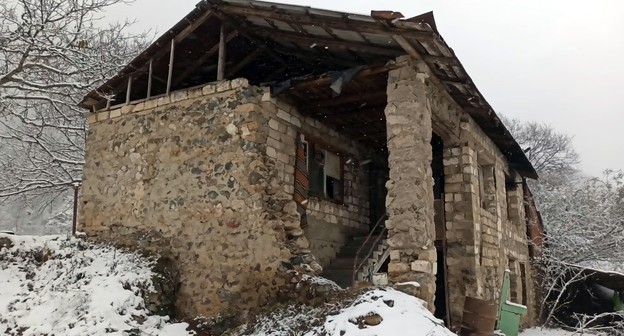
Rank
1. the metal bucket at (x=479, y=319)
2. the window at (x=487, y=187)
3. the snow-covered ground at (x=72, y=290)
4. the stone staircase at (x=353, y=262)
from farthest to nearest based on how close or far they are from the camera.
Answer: the window at (x=487, y=187)
the stone staircase at (x=353, y=262)
the metal bucket at (x=479, y=319)
the snow-covered ground at (x=72, y=290)

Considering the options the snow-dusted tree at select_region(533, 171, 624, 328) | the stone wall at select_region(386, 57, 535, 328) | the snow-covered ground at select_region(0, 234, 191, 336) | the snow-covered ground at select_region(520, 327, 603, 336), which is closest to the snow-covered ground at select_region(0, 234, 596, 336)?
the snow-covered ground at select_region(0, 234, 191, 336)

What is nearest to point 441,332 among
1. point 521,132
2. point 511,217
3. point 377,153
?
point 377,153

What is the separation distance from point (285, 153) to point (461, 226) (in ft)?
11.8

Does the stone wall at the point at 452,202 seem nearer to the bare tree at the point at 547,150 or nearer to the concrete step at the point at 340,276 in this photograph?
the concrete step at the point at 340,276

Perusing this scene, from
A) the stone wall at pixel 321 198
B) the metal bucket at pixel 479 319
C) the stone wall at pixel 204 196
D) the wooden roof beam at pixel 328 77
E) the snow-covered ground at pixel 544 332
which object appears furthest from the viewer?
the snow-covered ground at pixel 544 332

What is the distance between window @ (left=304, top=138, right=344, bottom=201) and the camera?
10.1 m

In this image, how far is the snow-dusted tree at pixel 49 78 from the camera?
38.0 feet

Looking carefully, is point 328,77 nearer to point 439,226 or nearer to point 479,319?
point 439,226

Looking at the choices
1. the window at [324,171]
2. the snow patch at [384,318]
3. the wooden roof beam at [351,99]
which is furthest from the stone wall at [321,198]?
the snow patch at [384,318]

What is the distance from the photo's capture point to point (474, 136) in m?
10.5

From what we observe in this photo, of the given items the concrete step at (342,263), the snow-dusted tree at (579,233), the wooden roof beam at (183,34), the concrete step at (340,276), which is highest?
the wooden roof beam at (183,34)

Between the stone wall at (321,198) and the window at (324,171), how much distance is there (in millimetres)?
156

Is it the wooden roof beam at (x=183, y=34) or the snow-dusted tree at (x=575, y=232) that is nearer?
the wooden roof beam at (x=183, y=34)

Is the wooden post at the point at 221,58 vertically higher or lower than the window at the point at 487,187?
higher
